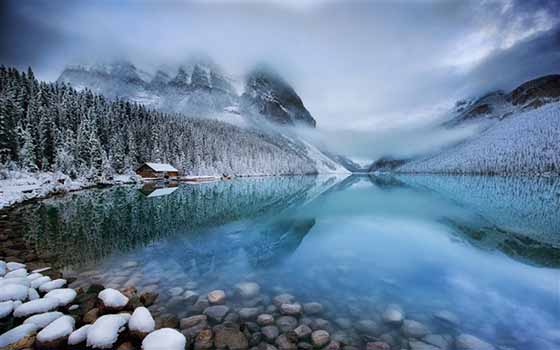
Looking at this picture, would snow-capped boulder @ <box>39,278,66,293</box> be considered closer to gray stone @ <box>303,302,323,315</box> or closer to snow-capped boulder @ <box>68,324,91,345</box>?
snow-capped boulder @ <box>68,324,91,345</box>

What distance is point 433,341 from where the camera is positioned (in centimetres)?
592

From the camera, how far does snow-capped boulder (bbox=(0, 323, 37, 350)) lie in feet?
15.7

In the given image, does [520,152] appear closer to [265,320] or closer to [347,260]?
[347,260]

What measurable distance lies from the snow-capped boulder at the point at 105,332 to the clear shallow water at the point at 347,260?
1.74 meters

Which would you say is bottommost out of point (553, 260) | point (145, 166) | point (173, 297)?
point (553, 260)

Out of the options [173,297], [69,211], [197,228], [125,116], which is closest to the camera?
[173,297]

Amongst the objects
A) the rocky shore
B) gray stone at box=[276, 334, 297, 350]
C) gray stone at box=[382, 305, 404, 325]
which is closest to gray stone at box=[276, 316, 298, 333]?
the rocky shore

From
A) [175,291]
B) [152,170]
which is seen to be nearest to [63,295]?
[175,291]

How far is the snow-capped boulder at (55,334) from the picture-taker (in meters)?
4.84

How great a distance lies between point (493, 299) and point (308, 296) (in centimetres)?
661

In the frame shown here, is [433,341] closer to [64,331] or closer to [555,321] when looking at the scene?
[555,321]

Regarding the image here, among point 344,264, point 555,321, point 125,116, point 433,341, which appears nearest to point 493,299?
point 555,321

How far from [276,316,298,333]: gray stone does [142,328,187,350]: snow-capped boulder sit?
2.45 metres

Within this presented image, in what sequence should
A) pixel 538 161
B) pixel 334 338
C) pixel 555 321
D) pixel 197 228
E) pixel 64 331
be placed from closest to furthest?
pixel 64 331
pixel 334 338
pixel 555 321
pixel 197 228
pixel 538 161
